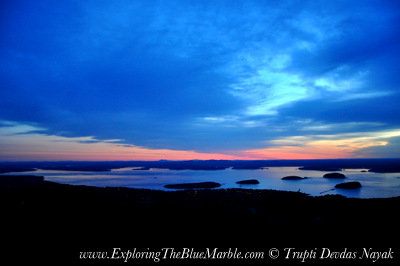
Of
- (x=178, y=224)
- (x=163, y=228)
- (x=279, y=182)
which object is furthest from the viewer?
(x=279, y=182)

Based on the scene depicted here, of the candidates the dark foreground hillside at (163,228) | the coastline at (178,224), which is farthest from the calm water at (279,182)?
the dark foreground hillside at (163,228)

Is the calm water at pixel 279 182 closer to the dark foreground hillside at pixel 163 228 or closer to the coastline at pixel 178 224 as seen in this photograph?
the coastline at pixel 178 224

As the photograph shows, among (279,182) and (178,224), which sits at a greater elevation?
(178,224)

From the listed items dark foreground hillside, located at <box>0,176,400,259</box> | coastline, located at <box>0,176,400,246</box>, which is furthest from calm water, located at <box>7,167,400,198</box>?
dark foreground hillside, located at <box>0,176,400,259</box>

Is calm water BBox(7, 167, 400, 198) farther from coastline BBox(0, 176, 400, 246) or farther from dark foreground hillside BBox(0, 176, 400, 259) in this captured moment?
dark foreground hillside BBox(0, 176, 400, 259)

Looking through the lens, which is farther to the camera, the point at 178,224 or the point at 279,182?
the point at 279,182

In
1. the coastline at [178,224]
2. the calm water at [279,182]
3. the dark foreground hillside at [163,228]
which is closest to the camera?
the dark foreground hillside at [163,228]

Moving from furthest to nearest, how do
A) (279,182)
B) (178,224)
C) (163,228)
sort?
(279,182) → (178,224) → (163,228)

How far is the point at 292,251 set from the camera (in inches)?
471

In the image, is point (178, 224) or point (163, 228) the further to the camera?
point (178, 224)

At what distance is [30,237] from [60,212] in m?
4.54

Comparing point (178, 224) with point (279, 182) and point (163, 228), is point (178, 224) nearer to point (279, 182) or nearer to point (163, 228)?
point (163, 228)

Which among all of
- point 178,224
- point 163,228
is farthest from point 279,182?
point 163,228

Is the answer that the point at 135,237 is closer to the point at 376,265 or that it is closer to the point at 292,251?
the point at 292,251
